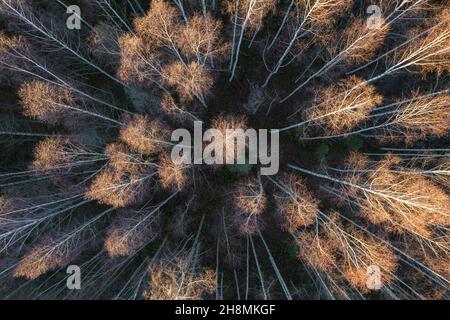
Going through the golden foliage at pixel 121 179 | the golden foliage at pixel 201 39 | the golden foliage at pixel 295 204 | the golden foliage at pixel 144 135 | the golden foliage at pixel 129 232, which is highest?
the golden foliage at pixel 201 39

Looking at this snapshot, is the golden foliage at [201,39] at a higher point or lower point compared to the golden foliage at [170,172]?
higher

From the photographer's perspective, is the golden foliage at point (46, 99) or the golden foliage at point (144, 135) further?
the golden foliage at point (144, 135)

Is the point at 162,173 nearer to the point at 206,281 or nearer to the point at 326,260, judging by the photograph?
the point at 206,281

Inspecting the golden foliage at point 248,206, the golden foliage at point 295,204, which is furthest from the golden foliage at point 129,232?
the golden foliage at point 295,204

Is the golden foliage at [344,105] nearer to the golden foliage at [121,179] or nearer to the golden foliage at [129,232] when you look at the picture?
the golden foliage at [121,179]

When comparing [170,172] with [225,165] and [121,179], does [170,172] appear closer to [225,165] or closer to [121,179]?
[121,179]

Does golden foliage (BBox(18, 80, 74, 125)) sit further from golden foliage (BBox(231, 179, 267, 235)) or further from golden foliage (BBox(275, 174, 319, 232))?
golden foliage (BBox(275, 174, 319, 232))

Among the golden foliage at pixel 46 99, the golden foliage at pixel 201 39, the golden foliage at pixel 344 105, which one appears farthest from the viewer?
the golden foliage at pixel 46 99

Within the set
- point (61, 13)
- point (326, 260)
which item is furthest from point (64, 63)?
point (326, 260)

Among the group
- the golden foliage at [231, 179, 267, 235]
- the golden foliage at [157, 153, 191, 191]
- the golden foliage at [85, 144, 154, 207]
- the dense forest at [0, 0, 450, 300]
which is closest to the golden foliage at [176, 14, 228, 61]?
the dense forest at [0, 0, 450, 300]
